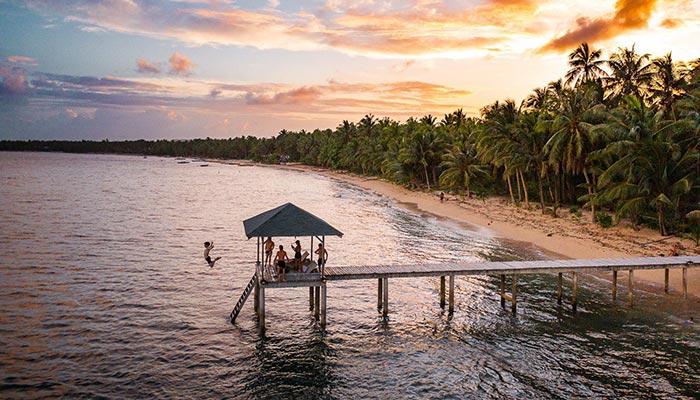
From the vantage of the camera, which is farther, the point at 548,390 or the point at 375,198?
the point at 375,198

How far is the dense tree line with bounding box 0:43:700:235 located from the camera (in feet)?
113

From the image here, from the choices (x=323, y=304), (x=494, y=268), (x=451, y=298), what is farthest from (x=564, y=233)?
(x=323, y=304)

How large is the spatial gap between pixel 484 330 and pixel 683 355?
6.94 metres

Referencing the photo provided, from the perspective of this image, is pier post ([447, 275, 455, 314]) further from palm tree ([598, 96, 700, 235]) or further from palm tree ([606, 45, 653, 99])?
palm tree ([606, 45, 653, 99])

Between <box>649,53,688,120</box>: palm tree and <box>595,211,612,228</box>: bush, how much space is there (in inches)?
378

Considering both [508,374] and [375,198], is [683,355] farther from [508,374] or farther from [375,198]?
[375,198]

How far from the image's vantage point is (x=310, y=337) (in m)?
20.7

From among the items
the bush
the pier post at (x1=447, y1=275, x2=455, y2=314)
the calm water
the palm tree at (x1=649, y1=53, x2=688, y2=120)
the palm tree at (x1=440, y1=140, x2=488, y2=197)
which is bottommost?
the calm water

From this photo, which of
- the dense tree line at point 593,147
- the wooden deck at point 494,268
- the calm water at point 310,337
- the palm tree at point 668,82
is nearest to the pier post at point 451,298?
the calm water at point 310,337

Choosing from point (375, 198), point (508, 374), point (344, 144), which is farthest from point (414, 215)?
point (344, 144)

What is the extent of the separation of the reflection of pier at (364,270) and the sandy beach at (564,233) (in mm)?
3360

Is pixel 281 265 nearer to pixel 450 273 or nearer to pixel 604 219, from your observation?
pixel 450 273

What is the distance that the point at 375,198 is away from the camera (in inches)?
3051

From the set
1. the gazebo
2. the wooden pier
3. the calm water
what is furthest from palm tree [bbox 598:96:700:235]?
the gazebo
